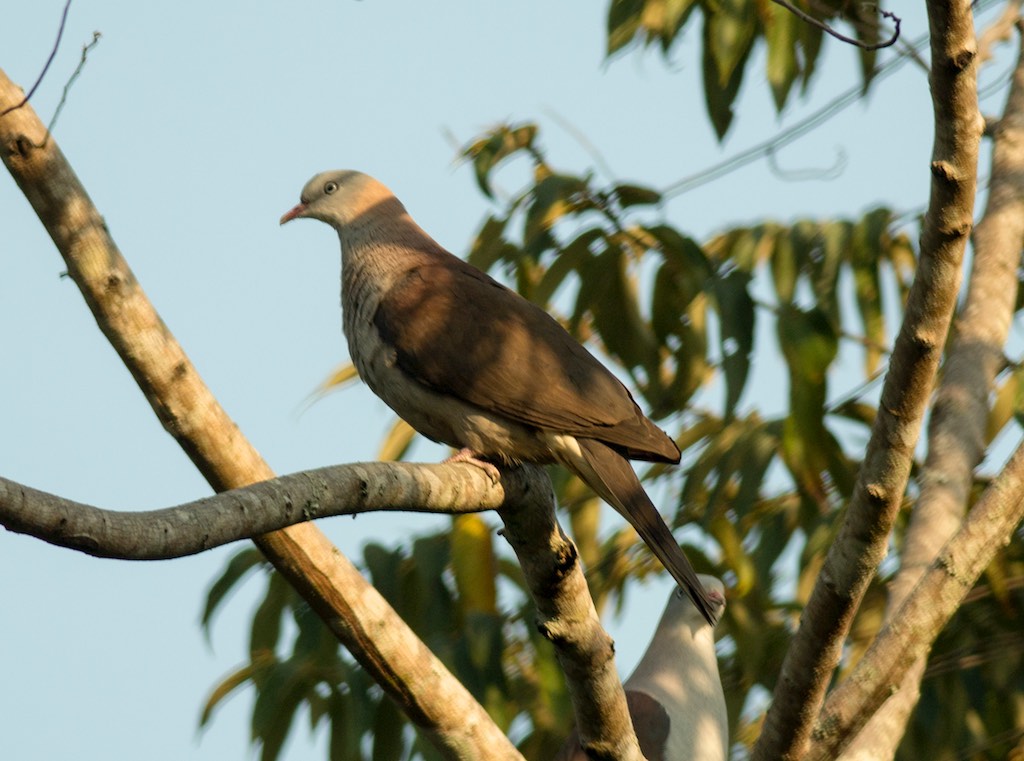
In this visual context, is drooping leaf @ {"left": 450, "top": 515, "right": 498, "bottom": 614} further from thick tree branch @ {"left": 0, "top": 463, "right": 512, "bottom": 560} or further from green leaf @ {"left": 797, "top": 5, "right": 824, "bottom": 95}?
green leaf @ {"left": 797, "top": 5, "right": 824, "bottom": 95}

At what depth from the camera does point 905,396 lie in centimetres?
278

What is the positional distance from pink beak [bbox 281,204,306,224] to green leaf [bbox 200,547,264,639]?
127 centimetres

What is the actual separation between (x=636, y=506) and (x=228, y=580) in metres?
1.56

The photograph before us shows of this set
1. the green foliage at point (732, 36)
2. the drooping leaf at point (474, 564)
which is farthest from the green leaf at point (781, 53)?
the drooping leaf at point (474, 564)

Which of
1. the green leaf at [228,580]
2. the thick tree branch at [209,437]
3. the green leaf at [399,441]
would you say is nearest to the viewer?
the thick tree branch at [209,437]

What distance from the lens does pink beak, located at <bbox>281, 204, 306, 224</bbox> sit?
4902 mm

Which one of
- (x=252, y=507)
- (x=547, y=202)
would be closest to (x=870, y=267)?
(x=547, y=202)

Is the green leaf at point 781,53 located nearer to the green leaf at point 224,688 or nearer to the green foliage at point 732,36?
the green foliage at point 732,36

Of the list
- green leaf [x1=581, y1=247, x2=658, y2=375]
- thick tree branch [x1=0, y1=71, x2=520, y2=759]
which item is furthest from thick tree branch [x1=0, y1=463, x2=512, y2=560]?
green leaf [x1=581, y1=247, x2=658, y2=375]

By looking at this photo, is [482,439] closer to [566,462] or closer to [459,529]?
[566,462]

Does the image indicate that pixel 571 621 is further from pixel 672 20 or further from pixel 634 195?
pixel 672 20

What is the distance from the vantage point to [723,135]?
15.0 feet

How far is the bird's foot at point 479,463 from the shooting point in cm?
308

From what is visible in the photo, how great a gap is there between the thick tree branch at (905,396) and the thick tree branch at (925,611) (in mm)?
138
